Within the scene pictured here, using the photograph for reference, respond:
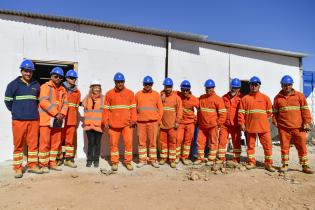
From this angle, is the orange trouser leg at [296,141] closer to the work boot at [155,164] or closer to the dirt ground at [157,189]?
the dirt ground at [157,189]

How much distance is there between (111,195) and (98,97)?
252 cm

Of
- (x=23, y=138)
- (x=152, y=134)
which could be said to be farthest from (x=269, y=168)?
(x=23, y=138)

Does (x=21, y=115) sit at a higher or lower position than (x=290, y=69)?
lower

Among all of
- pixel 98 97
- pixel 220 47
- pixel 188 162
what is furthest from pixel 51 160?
pixel 220 47

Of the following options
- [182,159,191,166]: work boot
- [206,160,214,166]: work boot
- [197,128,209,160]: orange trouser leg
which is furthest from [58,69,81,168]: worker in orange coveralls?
[206,160,214,166]: work boot

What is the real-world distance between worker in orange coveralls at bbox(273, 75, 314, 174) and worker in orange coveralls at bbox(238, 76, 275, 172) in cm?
28

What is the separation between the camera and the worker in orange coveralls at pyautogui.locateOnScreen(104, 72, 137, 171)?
620cm

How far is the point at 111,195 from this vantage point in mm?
4605

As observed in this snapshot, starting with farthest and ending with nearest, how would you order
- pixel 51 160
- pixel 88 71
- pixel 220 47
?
pixel 220 47, pixel 88 71, pixel 51 160

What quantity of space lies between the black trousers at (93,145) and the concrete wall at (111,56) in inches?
31.1

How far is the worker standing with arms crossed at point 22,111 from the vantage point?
5422 millimetres

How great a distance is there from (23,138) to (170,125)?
3098 mm

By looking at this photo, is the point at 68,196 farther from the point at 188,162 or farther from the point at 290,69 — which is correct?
the point at 290,69

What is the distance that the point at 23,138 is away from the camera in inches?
217
